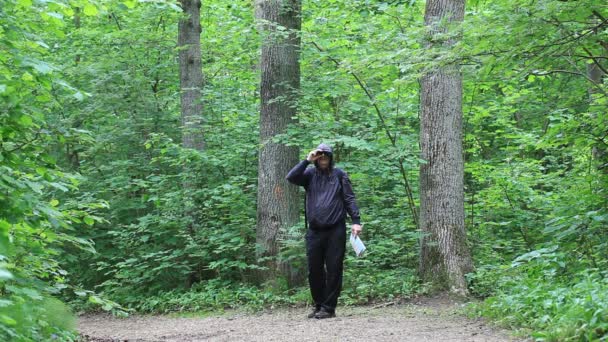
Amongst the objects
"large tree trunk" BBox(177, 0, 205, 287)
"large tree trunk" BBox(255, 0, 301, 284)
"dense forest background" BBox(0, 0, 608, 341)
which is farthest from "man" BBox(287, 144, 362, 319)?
"large tree trunk" BBox(177, 0, 205, 287)

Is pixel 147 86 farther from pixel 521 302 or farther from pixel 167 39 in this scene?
pixel 521 302

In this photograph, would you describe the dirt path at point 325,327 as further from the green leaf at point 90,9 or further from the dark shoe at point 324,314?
the green leaf at point 90,9

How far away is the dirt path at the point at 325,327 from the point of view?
20.7 ft

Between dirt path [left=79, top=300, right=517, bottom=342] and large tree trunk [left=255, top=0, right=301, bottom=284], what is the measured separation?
172 centimetres

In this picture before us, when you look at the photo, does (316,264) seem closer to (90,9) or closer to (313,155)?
(313,155)

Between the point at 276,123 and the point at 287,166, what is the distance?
28.7 inches

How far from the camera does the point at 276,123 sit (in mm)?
10617

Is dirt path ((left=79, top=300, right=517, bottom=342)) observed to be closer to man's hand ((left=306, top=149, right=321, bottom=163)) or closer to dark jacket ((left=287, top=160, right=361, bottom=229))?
dark jacket ((left=287, top=160, right=361, bottom=229))

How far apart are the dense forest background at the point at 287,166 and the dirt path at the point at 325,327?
48 cm

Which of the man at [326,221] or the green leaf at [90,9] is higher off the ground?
the green leaf at [90,9]

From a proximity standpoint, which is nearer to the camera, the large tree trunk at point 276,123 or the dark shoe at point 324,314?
the dark shoe at point 324,314

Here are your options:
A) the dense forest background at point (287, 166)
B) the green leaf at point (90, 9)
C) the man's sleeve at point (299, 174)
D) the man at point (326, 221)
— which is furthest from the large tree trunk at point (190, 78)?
the green leaf at point (90, 9)

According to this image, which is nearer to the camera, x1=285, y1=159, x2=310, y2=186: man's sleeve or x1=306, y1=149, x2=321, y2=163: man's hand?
x1=306, y1=149, x2=321, y2=163: man's hand

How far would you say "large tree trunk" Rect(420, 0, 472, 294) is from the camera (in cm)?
873
